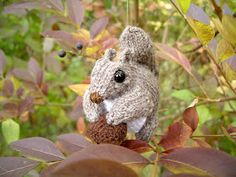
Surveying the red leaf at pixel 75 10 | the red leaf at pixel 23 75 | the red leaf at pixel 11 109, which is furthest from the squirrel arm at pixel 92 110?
the red leaf at pixel 23 75

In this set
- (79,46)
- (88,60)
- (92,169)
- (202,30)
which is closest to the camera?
(92,169)

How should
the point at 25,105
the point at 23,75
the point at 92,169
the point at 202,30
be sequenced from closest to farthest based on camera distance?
the point at 92,169 → the point at 202,30 → the point at 25,105 → the point at 23,75

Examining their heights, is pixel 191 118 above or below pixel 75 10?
below

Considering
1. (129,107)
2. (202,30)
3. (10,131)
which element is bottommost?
(10,131)

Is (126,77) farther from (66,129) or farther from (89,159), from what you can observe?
(66,129)

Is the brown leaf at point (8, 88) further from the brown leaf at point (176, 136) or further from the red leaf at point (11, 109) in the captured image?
the brown leaf at point (176, 136)

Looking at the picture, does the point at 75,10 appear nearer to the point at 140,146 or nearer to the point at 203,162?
the point at 140,146

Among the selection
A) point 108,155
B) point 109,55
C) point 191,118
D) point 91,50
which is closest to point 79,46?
point 91,50

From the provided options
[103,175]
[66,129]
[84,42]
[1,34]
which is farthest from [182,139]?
[66,129]
